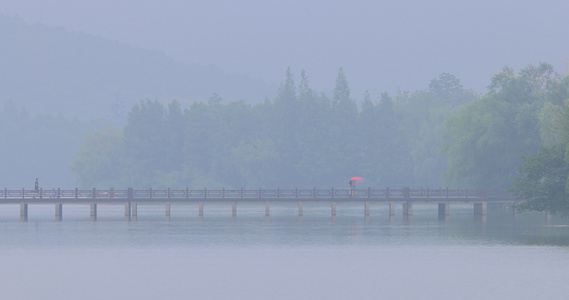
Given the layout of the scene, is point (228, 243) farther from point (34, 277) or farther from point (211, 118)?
point (211, 118)

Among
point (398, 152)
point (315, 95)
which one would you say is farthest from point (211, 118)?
point (398, 152)

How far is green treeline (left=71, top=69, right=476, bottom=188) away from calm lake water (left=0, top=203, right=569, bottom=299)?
83.3m

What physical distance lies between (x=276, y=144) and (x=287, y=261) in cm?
11787

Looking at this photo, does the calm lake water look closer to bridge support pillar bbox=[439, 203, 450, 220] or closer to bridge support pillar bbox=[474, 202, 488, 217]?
bridge support pillar bbox=[474, 202, 488, 217]

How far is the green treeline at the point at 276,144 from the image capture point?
6063 inches

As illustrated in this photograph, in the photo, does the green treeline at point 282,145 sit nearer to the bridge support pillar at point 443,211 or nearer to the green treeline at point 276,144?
the green treeline at point 276,144

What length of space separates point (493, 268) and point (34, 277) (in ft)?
59.3

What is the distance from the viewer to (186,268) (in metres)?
41.7

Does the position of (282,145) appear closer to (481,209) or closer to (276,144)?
(276,144)

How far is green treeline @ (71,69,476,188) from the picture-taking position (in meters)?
154

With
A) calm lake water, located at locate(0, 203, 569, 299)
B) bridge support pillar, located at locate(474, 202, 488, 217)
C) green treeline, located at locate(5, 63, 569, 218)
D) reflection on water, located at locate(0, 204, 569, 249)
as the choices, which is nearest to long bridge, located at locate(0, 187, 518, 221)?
bridge support pillar, located at locate(474, 202, 488, 217)

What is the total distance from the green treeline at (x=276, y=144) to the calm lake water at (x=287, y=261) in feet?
273

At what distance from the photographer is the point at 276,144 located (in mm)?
162000

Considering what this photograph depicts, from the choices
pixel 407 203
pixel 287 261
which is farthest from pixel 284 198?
pixel 287 261
